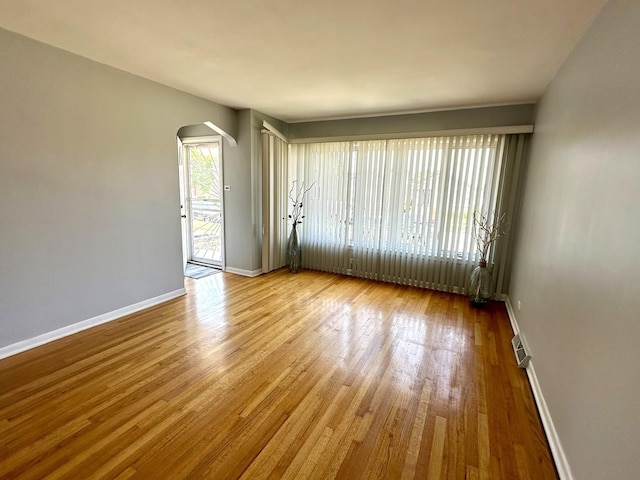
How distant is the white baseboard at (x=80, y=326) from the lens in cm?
246

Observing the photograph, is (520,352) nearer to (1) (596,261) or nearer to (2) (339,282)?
(1) (596,261)

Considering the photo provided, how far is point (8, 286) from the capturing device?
239 cm

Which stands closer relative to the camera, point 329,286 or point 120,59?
point 120,59

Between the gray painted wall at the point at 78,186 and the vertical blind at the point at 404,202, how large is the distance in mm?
2257

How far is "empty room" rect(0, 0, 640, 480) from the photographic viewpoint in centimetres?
154

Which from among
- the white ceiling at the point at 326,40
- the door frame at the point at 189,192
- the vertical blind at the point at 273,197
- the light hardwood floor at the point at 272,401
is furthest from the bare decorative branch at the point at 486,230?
the door frame at the point at 189,192

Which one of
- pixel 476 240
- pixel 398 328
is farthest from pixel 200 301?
pixel 476 240

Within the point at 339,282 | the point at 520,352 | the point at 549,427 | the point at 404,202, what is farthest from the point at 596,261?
the point at 339,282

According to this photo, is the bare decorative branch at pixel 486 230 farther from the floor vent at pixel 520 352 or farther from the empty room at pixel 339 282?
the floor vent at pixel 520 352

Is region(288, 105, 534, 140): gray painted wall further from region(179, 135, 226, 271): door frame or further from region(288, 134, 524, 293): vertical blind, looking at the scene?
region(179, 135, 226, 271): door frame

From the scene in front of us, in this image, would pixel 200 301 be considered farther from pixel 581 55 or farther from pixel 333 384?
pixel 581 55

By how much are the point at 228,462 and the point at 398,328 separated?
2.07 m

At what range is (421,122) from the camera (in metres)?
4.17

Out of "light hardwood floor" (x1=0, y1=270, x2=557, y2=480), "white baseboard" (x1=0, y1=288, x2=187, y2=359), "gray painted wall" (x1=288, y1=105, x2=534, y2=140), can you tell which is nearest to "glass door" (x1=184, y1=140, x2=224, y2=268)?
"gray painted wall" (x1=288, y1=105, x2=534, y2=140)
